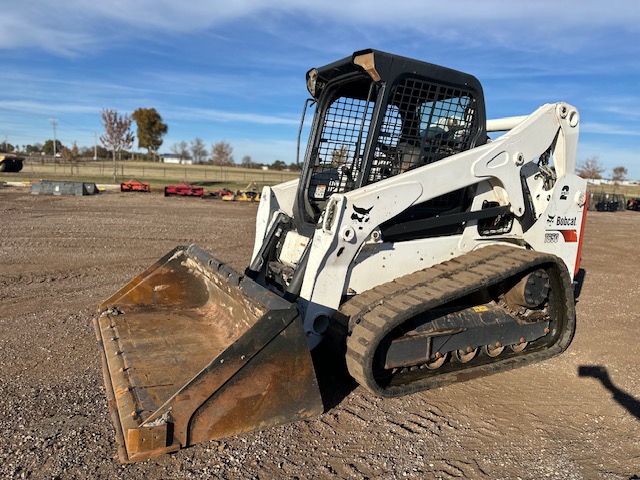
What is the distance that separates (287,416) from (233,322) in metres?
1.11

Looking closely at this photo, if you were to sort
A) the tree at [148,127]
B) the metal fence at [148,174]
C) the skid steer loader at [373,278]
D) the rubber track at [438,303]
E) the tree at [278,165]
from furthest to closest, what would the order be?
the tree at [278,165], the tree at [148,127], the metal fence at [148,174], the rubber track at [438,303], the skid steer loader at [373,278]

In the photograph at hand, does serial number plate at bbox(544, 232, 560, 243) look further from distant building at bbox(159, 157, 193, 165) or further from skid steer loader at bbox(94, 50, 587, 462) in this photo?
distant building at bbox(159, 157, 193, 165)

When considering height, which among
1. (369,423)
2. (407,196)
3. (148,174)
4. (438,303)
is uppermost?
(407,196)

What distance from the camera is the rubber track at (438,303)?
3639mm

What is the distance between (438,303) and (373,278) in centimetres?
61

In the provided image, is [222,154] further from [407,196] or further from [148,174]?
[407,196]

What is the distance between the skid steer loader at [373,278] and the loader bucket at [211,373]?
0.04 ft

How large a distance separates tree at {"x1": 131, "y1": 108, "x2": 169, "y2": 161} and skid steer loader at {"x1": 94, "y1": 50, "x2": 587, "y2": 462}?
2852 inches

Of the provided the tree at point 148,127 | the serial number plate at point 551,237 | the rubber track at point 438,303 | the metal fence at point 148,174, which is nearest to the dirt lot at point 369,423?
the rubber track at point 438,303

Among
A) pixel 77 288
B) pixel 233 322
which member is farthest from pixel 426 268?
pixel 77 288

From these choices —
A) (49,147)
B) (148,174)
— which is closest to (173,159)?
(49,147)

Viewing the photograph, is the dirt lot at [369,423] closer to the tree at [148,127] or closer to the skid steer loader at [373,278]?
the skid steer loader at [373,278]

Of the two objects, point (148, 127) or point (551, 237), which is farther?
point (148, 127)

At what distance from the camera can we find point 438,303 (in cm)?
388
